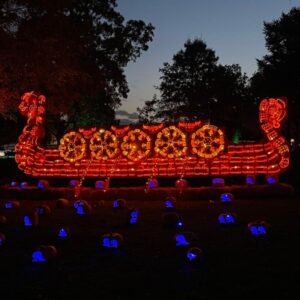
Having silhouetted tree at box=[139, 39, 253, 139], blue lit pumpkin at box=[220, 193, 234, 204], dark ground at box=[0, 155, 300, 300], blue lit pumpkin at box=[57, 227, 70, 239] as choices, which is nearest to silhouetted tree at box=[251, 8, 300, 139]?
silhouetted tree at box=[139, 39, 253, 139]

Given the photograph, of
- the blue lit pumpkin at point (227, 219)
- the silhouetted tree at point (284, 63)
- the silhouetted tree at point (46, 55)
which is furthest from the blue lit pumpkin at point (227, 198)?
the silhouetted tree at point (284, 63)

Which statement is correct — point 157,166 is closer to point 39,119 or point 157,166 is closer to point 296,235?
point 39,119

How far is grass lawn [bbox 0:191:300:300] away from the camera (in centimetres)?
547

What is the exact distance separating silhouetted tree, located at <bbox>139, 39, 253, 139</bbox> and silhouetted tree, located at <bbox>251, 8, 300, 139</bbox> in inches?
463

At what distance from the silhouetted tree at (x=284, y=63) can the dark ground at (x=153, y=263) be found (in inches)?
932

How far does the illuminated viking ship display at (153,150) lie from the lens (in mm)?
14422

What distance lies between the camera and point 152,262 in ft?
22.2

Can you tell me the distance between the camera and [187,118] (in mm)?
52094

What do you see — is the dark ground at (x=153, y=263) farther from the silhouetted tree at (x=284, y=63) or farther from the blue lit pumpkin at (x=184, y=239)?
the silhouetted tree at (x=284, y=63)

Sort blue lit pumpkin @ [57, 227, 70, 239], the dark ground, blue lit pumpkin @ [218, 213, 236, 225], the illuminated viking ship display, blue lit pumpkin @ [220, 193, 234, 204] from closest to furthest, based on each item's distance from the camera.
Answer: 1. the dark ground
2. blue lit pumpkin @ [57, 227, 70, 239]
3. blue lit pumpkin @ [218, 213, 236, 225]
4. blue lit pumpkin @ [220, 193, 234, 204]
5. the illuminated viking ship display

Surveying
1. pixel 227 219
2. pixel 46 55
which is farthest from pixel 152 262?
pixel 46 55

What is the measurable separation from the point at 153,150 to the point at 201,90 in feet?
118

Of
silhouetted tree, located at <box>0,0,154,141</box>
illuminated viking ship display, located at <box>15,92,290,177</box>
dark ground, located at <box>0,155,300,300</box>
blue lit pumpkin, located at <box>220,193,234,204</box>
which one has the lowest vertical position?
dark ground, located at <box>0,155,300,300</box>

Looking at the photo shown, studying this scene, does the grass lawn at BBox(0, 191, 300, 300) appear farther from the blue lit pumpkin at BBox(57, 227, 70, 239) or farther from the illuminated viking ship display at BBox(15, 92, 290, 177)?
the illuminated viking ship display at BBox(15, 92, 290, 177)
